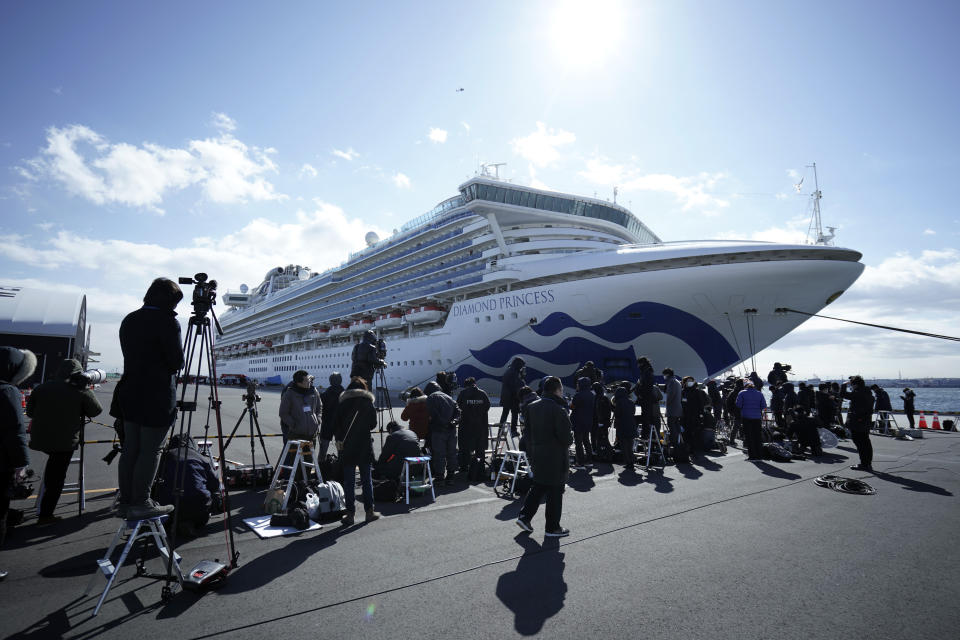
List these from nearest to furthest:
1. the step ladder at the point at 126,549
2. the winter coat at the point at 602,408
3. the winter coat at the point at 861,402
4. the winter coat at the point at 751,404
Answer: the step ladder at the point at 126,549
the winter coat at the point at 861,402
the winter coat at the point at 602,408
the winter coat at the point at 751,404

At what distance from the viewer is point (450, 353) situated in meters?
22.7

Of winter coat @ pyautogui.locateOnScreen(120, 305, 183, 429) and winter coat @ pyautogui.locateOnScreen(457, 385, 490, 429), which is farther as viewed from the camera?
winter coat @ pyautogui.locateOnScreen(457, 385, 490, 429)

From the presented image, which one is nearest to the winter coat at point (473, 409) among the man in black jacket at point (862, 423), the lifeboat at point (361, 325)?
the man in black jacket at point (862, 423)

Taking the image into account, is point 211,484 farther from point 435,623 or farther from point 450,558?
point 435,623

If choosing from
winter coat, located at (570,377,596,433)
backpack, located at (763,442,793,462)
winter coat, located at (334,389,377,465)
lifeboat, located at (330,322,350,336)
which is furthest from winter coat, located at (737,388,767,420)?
lifeboat, located at (330,322,350,336)

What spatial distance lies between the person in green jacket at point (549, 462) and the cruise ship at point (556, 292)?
5.69 metres

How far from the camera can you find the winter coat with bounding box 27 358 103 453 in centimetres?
431

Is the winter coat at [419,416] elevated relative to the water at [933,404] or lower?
elevated

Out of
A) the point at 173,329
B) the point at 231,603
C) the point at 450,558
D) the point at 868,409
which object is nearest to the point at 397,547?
the point at 450,558

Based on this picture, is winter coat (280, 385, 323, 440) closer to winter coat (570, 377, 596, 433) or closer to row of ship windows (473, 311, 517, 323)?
winter coat (570, 377, 596, 433)

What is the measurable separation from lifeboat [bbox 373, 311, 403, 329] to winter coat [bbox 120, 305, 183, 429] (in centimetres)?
2380

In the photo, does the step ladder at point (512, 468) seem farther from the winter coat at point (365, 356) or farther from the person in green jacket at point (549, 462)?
the winter coat at point (365, 356)

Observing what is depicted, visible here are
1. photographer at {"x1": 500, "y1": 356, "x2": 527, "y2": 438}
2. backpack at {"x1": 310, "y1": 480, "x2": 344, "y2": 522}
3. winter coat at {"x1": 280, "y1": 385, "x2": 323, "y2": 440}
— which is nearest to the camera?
backpack at {"x1": 310, "y1": 480, "x2": 344, "y2": 522}

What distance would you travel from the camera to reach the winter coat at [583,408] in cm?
748
